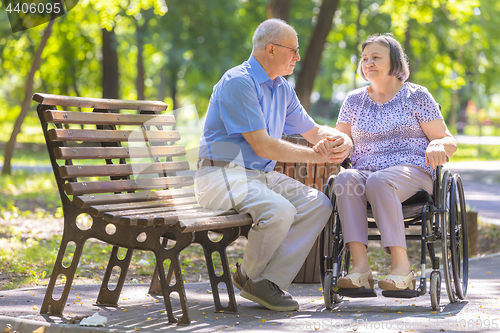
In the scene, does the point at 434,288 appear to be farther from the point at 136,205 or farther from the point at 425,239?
the point at 136,205

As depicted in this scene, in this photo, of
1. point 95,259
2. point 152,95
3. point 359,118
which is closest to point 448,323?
point 359,118

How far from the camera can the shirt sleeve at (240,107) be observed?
369 centimetres

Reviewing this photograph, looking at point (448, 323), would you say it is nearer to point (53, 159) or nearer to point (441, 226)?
point (441, 226)

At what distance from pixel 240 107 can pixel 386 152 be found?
1004 millimetres

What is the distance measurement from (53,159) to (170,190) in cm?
85

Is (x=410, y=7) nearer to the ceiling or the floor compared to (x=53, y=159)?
nearer to the ceiling

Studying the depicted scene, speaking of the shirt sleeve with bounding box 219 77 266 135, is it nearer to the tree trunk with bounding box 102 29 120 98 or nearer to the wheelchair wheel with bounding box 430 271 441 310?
the wheelchair wheel with bounding box 430 271 441 310

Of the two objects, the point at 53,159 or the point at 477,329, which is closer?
the point at 477,329

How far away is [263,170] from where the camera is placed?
3.99 m

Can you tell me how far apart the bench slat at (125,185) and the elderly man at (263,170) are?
297 millimetres

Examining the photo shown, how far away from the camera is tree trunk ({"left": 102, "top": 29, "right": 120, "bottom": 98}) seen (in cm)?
1633

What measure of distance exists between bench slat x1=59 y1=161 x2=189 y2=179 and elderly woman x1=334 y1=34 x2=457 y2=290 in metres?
1.10

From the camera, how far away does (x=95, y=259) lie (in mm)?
5629

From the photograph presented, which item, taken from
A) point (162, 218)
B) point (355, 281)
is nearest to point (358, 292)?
point (355, 281)
